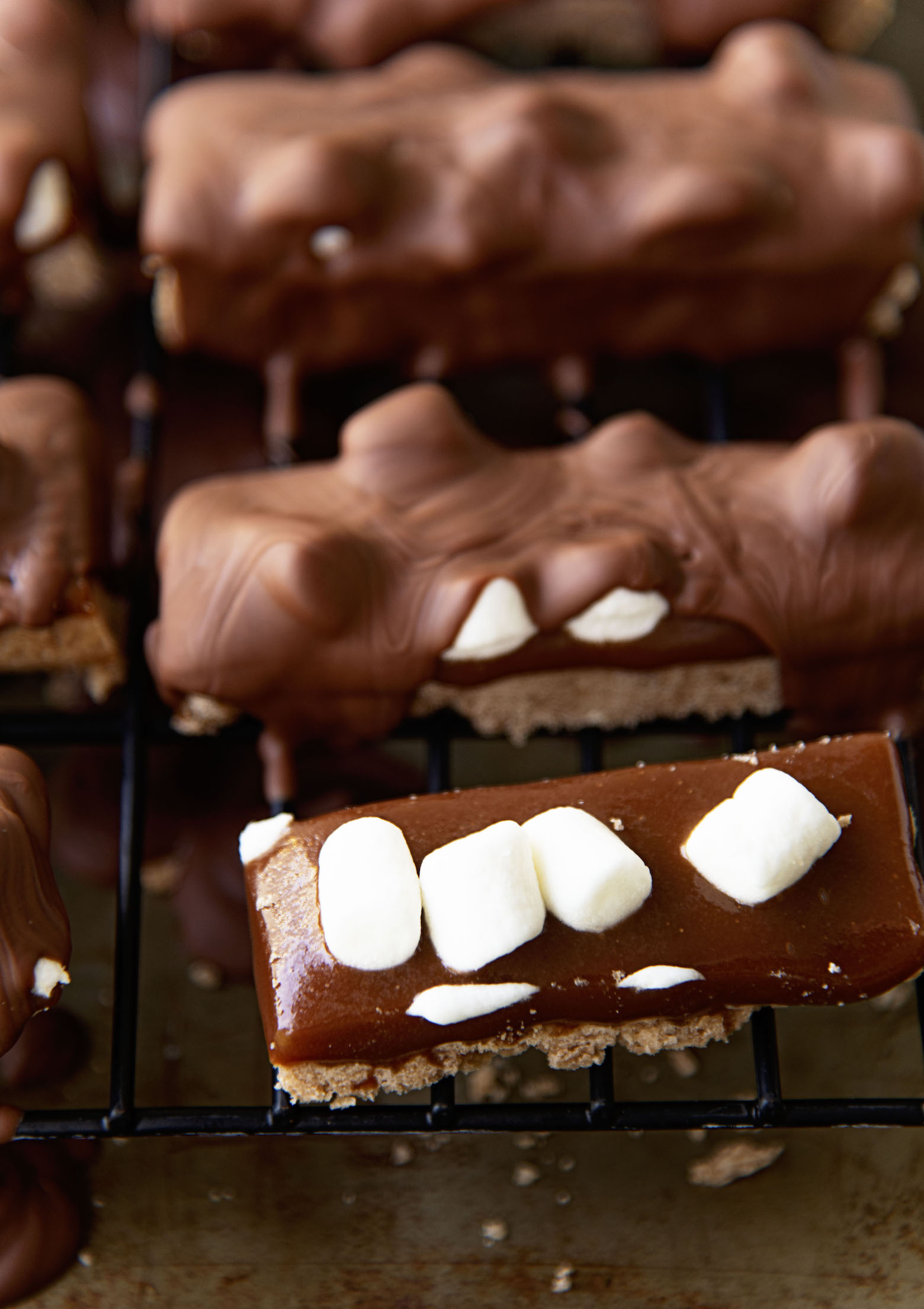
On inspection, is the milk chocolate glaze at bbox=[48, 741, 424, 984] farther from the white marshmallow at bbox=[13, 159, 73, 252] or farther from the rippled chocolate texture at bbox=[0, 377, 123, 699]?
the white marshmallow at bbox=[13, 159, 73, 252]

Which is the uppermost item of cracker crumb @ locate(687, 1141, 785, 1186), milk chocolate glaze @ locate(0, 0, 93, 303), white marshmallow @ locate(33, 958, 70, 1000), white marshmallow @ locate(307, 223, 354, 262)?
milk chocolate glaze @ locate(0, 0, 93, 303)

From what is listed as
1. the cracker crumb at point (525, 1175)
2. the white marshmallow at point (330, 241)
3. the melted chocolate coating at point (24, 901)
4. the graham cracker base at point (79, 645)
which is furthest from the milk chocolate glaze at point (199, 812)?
the white marshmallow at point (330, 241)

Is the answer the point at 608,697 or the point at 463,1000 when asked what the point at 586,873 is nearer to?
the point at 463,1000

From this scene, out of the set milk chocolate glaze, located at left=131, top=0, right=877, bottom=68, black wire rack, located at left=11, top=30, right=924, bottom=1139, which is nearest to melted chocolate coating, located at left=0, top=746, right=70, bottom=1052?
black wire rack, located at left=11, top=30, right=924, bottom=1139

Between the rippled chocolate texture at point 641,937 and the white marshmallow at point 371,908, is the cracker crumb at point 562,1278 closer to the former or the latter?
the rippled chocolate texture at point 641,937

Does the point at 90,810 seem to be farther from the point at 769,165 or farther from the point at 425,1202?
the point at 769,165

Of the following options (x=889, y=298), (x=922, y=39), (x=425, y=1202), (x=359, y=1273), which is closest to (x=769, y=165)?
(x=889, y=298)
